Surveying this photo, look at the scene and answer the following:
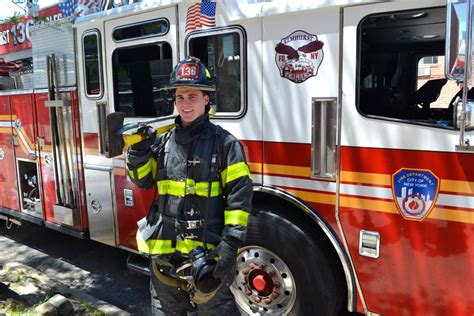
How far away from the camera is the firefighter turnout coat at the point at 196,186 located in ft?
7.21

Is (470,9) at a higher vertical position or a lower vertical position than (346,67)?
higher

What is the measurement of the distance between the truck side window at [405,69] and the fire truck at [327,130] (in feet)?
0.04

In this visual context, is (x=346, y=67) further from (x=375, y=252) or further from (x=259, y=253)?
(x=259, y=253)

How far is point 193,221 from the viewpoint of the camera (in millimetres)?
2240

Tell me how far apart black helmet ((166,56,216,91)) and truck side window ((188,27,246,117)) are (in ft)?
3.19

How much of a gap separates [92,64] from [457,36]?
3.14 metres

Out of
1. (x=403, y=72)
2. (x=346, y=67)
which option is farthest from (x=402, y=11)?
(x=403, y=72)

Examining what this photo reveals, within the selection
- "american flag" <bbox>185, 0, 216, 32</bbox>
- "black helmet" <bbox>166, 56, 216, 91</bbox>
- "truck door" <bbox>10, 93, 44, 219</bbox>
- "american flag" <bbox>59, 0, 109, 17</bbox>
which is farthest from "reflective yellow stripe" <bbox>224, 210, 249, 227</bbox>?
"truck door" <bbox>10, 93, 44, 219</bbox>

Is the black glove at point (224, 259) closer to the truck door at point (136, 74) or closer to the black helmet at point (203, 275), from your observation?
the black helmet at point (203, 275)

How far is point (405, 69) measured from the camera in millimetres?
3543

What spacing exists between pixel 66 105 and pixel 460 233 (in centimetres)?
358

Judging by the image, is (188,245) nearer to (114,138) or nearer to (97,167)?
(114,138)

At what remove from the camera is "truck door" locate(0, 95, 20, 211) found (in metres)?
5.32

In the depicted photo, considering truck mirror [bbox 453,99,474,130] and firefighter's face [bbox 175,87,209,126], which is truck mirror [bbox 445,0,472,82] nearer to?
truck mirror [bbox 453,99,474,130]
